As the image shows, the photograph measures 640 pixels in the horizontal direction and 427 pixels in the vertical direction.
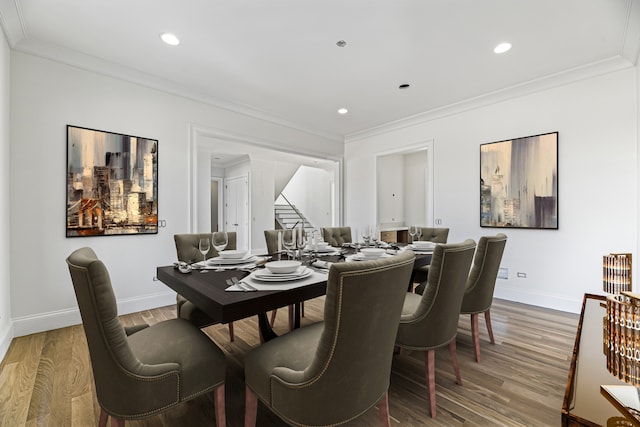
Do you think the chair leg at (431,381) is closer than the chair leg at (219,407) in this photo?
No

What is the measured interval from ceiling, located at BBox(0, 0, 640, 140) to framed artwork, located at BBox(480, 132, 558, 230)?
0.71m

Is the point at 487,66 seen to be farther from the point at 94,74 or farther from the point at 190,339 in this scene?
the point at 94,74

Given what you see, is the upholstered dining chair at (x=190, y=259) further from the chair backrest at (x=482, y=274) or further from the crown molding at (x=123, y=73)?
the crown molding at (x=123, y=73)

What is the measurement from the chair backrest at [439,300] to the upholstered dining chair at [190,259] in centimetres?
127

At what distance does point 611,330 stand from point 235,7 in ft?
8.87

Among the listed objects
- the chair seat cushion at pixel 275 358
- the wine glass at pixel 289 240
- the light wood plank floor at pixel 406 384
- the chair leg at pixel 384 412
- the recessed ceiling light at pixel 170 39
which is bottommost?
the light wood plank floor at pixel 406 384

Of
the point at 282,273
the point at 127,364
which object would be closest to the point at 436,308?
the point at 282,273

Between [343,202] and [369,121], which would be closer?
[369,121]

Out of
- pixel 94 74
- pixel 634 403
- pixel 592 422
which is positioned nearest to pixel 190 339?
pixel 592 422

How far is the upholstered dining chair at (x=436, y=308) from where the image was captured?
1.52m

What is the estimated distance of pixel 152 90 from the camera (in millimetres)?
3270

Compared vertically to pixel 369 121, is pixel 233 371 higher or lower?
lower

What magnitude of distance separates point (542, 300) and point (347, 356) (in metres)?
3.50

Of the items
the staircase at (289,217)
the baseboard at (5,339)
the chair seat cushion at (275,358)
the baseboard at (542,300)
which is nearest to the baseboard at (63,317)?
the baseboard at (5,339)
